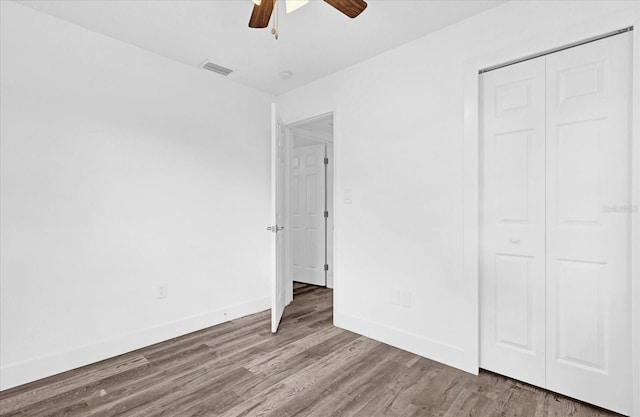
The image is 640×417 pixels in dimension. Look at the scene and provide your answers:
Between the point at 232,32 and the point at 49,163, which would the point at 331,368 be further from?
the point at 232,32

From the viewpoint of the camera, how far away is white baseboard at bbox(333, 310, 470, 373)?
226 centimetres

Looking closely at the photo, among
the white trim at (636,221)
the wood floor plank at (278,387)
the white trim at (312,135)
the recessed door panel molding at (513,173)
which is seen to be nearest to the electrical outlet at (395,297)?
the wood floor plank at (278,387)

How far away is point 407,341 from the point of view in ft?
8.30

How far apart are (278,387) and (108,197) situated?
1942mm

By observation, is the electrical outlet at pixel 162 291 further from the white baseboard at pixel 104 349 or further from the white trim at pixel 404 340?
the white trim at pixel 404 340

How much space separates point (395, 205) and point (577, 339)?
1436mm

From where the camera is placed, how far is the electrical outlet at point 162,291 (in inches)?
108

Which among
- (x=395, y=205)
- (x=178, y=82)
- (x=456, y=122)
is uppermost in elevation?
(x=178, y=82)

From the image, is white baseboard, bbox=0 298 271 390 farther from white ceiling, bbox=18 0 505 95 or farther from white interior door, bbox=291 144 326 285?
white ceiling, bbox=18 0 505 95

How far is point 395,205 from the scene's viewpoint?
2633 millimetres

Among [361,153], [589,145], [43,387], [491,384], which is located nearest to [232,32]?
[361,153]

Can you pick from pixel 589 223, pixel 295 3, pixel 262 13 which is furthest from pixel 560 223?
pixel 262 13

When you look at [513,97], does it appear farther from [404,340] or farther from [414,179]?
[404,340]

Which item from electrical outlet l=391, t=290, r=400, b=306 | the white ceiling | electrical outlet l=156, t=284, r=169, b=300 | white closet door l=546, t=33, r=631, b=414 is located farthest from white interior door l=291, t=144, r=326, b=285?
white closet door l=546, t=33, r=631, b=414
